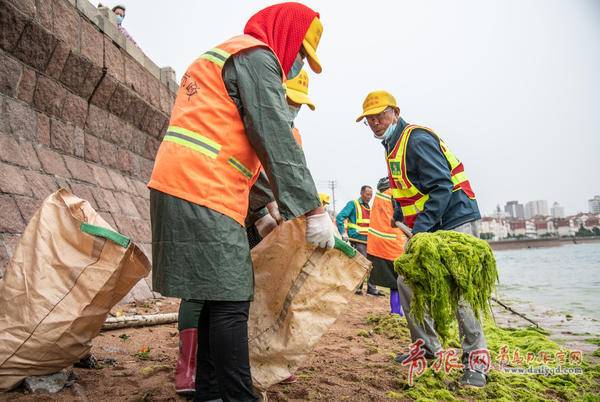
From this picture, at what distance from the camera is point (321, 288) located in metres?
2.13

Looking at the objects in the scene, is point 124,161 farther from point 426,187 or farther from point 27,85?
point 426,187

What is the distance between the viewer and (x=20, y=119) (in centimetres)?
397

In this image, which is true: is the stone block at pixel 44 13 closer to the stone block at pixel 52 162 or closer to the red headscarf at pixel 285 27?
the stone block at pixel 52 162

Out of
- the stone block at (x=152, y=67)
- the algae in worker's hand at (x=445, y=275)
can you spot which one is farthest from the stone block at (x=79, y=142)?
the algae in worker's hand at (x=445, y=275)

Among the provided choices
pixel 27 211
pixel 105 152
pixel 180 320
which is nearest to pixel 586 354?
pixel 180 320

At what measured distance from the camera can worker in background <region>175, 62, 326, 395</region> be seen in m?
2.36

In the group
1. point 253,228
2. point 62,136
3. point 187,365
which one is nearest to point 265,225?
point 253,228

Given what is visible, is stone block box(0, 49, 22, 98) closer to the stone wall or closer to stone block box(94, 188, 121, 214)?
the stone wall

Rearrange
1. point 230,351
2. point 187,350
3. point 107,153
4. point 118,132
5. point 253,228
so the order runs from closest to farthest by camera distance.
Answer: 1. point 230,351
2. point 187,350
3. point 253,228
4. point 107,153
5. point 118,132

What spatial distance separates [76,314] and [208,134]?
1.10 meters

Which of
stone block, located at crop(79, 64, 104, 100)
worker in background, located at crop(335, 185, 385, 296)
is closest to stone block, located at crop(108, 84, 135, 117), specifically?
stone block, located at crop(79, 64, 104, 100)

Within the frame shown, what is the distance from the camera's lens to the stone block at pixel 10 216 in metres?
3.30

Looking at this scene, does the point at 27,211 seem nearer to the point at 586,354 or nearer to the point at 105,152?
the point at 105,152

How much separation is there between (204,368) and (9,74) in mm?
3432
